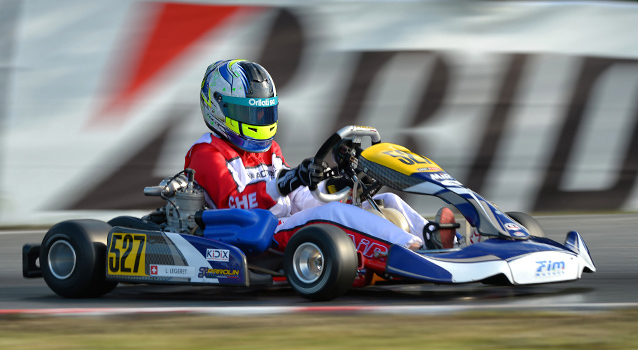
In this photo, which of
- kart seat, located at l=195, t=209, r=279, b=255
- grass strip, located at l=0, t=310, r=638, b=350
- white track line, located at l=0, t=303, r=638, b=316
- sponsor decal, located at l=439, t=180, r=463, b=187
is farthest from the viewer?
kart seat, located at l=195, t=209, r=279, b=255

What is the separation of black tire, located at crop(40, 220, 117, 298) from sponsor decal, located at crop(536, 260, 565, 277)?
236cm

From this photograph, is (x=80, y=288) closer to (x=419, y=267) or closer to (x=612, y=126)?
(x=419, y=267)

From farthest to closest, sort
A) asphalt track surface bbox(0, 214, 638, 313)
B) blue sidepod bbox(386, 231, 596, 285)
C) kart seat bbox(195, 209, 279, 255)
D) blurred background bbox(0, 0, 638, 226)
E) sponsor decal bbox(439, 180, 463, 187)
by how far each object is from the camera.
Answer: blurred background bbox(0, 0, 638, 226) → kart seat bbox(195, 209, 279, 255) → sponsor decal bbox(439, 180, 463, 187) → asphalt track surface bbox(0, 214, 638, 313) → blue sidepod bbox(386, 231, 596, 285)

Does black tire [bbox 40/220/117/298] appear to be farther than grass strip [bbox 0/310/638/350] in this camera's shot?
Yes

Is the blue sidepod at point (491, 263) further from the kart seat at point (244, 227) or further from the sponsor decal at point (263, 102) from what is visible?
the sponsor decal at point (263, 102)

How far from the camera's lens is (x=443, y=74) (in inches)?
352

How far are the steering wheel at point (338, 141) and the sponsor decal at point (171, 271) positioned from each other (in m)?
0.78

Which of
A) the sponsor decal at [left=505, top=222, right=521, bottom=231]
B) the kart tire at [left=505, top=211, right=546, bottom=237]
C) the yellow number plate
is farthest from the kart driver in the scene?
the kart tire at [left=505, top=211, right=546, bottom=237]

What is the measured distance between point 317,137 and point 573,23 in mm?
2578

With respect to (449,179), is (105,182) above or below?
above

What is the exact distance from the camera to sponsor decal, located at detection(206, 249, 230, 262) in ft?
16.6

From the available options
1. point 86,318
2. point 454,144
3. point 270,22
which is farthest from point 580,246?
point 270,22

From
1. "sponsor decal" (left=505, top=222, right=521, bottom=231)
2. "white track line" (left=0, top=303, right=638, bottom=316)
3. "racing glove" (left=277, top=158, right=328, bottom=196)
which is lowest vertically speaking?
"white track line" (left=0, top=303, right=638, bottom=316)

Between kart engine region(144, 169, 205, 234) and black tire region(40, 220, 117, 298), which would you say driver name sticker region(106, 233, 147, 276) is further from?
kart engine region(144, 169, 205, 234)
